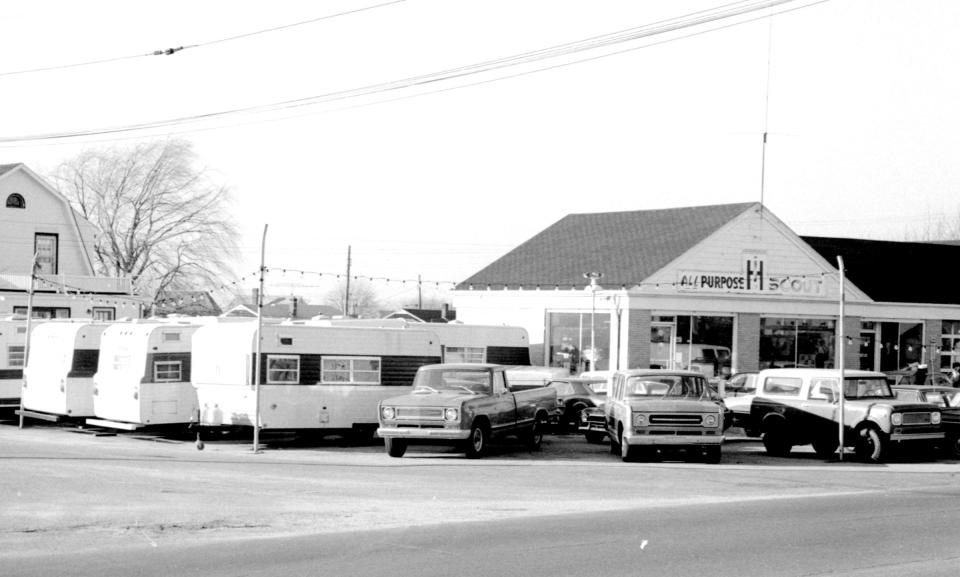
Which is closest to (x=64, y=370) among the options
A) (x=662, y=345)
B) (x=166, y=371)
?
(x=166, y=371)

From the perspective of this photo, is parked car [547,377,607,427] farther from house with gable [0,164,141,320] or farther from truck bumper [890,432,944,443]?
house with gable [0,164,141,320]

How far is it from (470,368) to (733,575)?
45.3 ft

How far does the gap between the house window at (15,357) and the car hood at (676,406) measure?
16296mm

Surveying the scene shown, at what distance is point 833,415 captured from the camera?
24.9 m

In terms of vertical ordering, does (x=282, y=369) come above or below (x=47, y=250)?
below

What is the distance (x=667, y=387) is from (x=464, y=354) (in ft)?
29.5

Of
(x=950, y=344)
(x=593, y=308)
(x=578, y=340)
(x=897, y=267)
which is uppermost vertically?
(x=897, y=267)

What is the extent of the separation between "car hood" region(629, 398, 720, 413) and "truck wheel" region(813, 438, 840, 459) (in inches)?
149

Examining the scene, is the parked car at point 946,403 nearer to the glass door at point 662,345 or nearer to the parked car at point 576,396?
the parked car at point 576,396

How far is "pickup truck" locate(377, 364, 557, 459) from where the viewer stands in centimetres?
2283

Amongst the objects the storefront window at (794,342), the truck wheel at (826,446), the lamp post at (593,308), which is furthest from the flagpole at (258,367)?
the storefront window at (794,342)

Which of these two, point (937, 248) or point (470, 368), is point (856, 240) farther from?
point (470, 368)

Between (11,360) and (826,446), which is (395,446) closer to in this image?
(826,446)

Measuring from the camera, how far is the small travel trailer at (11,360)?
3044cm
